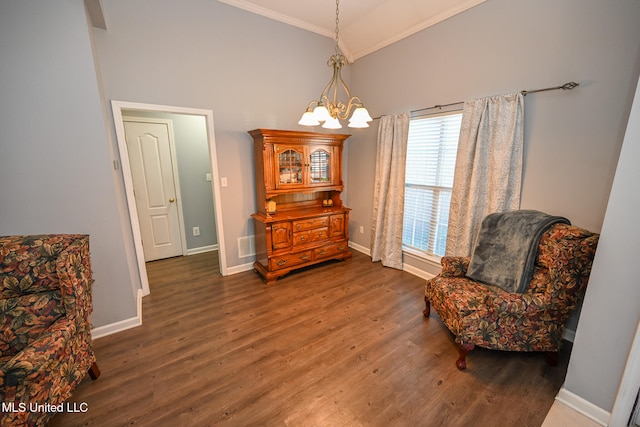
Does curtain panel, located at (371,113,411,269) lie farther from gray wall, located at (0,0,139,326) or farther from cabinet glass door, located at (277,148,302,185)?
gray wall, located at (0,0,139,326)

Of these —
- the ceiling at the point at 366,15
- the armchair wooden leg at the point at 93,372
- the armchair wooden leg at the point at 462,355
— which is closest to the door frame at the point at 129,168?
the armchair wooden leg at the point at 93,372

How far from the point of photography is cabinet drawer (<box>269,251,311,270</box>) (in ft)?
10.2

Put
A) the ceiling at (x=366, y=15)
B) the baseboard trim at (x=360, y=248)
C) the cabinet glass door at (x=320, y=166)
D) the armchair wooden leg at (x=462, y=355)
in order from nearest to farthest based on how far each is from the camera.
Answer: the armchair wooden leg at (x=462, y=355)
the ceiling at (x=366, y=15)
the cabinet glass door at (x=320, y=166)
the baseboard trim at (x=360, y=248)

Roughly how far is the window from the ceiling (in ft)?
3.41

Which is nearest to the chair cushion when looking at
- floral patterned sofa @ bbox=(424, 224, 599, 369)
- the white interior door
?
the white interior door

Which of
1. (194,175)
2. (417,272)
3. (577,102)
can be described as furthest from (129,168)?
(577,102)

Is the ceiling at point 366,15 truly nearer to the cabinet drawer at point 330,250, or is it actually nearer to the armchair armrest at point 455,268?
the armchair armrest at point 455,268

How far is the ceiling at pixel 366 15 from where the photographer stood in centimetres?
266

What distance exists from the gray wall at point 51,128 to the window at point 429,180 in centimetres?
316

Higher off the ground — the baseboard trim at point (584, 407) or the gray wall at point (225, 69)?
the gray wall at point (225, 69)

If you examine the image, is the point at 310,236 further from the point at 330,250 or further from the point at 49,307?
the point at 49,307

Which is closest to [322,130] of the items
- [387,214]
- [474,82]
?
[387,214]

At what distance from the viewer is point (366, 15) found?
122 inches

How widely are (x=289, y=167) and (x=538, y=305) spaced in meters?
2.69
